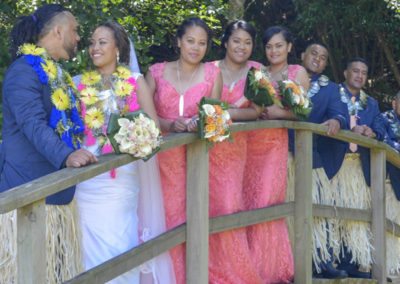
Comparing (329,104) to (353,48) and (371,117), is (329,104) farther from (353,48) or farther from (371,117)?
(353,48)

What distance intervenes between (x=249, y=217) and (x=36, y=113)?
183 centimetres

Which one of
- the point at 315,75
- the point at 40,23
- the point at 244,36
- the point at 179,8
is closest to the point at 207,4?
the point at 179,8

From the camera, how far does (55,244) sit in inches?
178

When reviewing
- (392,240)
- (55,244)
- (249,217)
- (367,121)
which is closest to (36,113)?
(55,244)

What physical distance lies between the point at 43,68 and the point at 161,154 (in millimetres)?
1117

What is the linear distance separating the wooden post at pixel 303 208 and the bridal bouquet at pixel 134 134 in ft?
5.75

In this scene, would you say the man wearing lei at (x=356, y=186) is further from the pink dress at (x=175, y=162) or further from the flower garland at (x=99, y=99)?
the flower garland at (x=99, y=99)

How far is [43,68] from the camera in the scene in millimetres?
4461

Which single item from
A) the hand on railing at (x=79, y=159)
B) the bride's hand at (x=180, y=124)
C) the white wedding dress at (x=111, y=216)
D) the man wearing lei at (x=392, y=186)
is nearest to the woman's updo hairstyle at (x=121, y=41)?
the white wedding dress at (x=111, y=216)

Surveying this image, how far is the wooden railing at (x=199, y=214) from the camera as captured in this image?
373cm

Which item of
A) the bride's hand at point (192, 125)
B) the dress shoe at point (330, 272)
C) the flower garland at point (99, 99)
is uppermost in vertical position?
the flower garland at point (99, 99)

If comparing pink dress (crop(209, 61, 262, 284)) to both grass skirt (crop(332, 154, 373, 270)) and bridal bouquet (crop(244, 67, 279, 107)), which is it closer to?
bridal bouquet (crop(244, 67, 279, 107))

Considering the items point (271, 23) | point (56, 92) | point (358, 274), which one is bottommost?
point (358, 274)

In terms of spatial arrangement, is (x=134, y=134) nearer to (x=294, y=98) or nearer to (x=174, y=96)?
(x=174, y=96)
